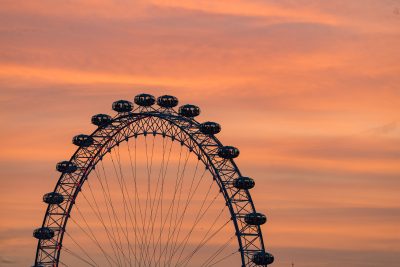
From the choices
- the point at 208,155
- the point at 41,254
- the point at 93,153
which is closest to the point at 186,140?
the point at 208,155

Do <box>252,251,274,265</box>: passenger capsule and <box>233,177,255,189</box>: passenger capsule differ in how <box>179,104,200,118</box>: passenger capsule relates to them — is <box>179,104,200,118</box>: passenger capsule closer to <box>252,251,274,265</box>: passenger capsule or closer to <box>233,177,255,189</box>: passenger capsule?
<box>233,177,255,189</box>: passenger capsule

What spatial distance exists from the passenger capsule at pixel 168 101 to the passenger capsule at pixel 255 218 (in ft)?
45.1

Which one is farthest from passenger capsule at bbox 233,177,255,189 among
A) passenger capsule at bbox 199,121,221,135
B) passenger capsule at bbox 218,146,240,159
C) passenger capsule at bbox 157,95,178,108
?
passenger capsule at bbox 157,95,178,108

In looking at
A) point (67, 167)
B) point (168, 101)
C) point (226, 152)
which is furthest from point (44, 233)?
point (226, 152)

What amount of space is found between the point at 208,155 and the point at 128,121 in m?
11.3

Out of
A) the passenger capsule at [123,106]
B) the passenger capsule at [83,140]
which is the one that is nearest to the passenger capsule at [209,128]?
the passenger capsule at [123,106]

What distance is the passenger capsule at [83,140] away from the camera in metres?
157

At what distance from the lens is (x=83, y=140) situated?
158 m

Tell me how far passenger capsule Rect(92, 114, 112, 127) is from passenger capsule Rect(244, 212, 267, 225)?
1961cm

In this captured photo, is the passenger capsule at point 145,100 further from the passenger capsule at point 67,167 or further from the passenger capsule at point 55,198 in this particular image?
the passenger capsule at point 55,198

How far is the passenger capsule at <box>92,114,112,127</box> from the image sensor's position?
503 feet

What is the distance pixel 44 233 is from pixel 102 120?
655 inches

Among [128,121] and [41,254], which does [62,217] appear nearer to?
[41,254]

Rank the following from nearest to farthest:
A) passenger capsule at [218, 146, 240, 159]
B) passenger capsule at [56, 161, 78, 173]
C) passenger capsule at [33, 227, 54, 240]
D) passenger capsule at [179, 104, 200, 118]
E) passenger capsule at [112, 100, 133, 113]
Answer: passenger capsule at [218, 146, 240, 159] < passenger capsule at [179, 104, 200, 118] < passenger capsule at [112, 100, 133, 113] < passenger capsule at [56, 161, 78, 173] < passenger capsule at [33, 227, 54, 240]
